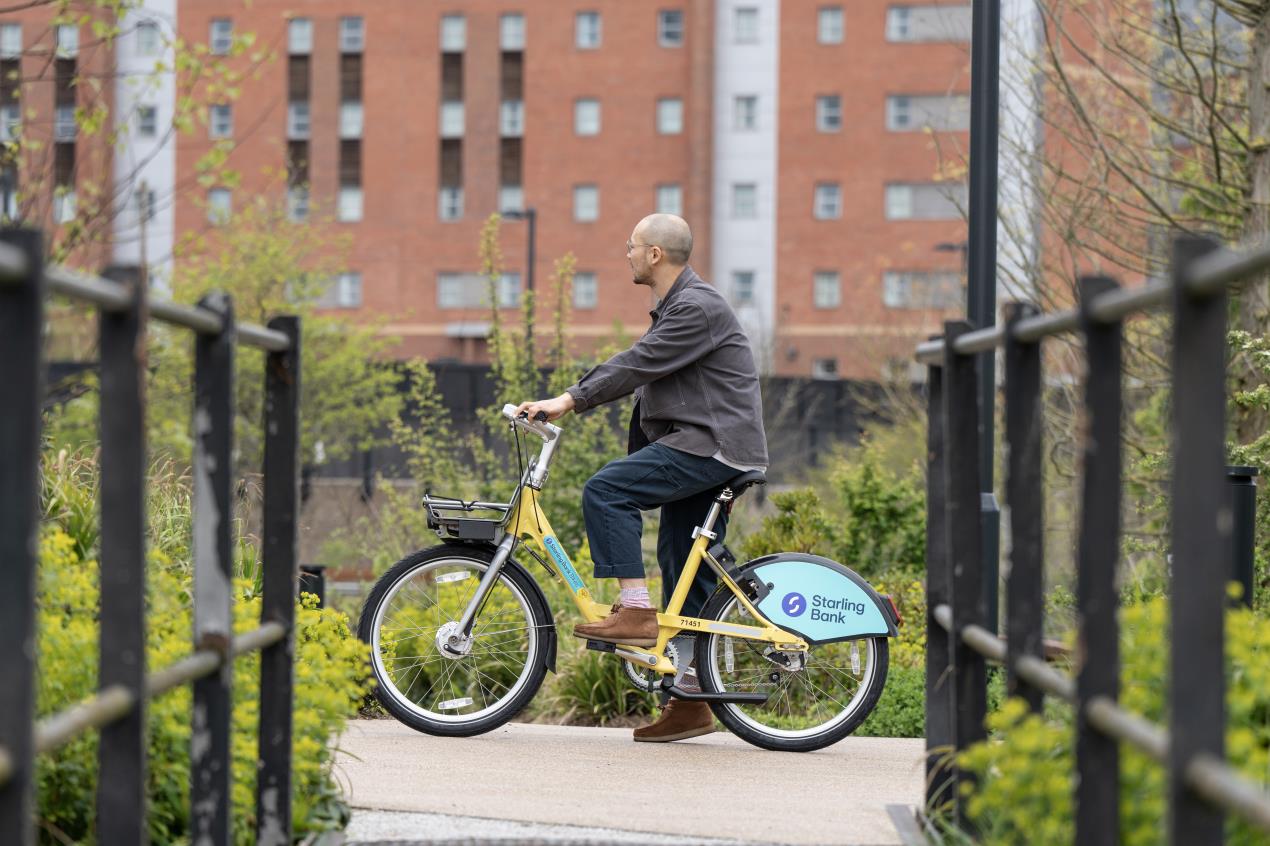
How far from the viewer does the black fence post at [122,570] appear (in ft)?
9.39

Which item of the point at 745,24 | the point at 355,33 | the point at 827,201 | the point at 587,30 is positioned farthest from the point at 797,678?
the point at 355,33

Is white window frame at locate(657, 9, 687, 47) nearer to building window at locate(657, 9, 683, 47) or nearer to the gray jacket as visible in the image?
building window at locate(657, 9, 683, 47)

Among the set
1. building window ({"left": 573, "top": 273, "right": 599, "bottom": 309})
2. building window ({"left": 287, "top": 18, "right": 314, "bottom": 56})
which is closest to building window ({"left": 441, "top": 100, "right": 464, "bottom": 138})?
building window ({"left": 287, "top": 18, "right": 314, "bottom": 56})

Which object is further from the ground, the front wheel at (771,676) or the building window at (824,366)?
the building window at (824,366)

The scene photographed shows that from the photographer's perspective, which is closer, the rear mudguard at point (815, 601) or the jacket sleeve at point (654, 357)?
the jacket sleeve at point (654, 357)

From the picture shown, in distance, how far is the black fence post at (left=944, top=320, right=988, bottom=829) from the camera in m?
3.89

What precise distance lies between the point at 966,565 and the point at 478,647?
2.96 meters

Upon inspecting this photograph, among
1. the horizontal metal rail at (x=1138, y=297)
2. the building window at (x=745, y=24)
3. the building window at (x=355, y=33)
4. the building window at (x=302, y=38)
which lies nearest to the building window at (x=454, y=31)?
the building window at (x=355, y=33)

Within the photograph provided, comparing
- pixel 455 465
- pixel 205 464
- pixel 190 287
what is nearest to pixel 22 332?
pixel 205 464

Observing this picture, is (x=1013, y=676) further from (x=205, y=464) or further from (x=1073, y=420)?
(x=1073, y=420)

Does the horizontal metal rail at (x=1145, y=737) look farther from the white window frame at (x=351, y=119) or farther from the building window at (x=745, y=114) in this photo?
the white window frame at (x=351, y=119)

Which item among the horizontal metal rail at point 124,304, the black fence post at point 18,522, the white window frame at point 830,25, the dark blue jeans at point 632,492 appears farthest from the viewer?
the white window frame at point 830,25

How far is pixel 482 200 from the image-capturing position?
5653 cm

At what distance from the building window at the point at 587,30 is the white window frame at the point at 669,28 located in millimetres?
2076
